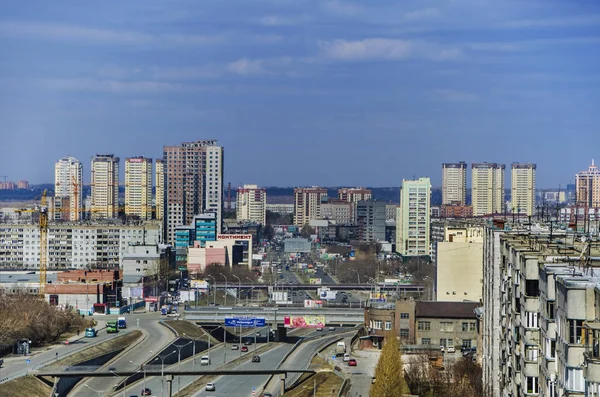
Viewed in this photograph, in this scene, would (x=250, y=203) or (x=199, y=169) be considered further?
(x=250, y=203)

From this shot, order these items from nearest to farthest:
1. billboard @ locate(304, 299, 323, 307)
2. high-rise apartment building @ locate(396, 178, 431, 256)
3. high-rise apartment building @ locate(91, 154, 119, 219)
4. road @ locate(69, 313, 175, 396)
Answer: road @ locate(69, 313, 175, 396) < billboard @ locate(304, 299, 323, 307) < high-rise apartment building @ locate(396, 178, 431, 256) < high-rise apartment building @ locate(91, 154, 119, 219)

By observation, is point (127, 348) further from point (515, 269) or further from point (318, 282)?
point (318, 282)

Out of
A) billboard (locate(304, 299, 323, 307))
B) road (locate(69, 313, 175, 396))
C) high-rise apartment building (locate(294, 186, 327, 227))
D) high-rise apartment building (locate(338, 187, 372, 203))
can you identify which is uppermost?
high-rise apartment building (locate(338, 187, 372, 203))

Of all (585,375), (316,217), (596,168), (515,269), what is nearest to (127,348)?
(515,269)

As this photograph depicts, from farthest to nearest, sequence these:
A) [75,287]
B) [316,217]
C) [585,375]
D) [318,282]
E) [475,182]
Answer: [316,217]
[475,182]
[318,282]
[75,287]
[585,375]

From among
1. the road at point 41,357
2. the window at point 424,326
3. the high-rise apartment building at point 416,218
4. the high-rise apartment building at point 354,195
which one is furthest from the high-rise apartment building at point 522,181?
the window at point 424,326

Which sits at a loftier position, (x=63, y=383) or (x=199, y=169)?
(x=199, y=169)

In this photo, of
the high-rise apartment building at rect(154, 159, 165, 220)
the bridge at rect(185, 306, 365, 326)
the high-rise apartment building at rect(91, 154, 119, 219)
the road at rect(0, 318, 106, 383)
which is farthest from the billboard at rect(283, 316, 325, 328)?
the high-rise apartment building at rect(91, 154, 119, 219)

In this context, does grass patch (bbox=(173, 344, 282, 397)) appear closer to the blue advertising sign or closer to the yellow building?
the blue advertising sign
